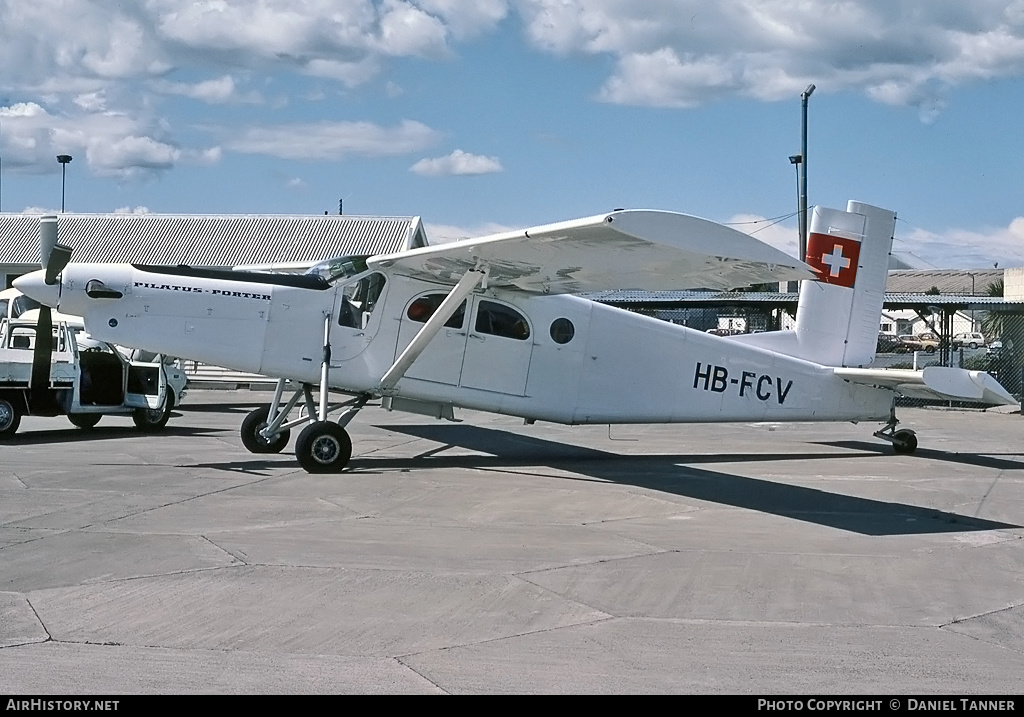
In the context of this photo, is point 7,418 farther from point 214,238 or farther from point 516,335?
point 214,238

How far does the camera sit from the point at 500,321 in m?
13.2

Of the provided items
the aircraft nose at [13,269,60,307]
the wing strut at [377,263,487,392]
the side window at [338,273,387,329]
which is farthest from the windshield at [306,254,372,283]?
the aircraft nose at [13,269,60,307]

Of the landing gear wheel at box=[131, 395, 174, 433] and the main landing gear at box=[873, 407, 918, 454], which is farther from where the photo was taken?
the landing gear wheel at box=[131, 395, 174, 433]

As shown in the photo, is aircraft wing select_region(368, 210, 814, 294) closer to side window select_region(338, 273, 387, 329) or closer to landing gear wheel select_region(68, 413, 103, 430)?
side window select_region(338, 273, 387, 329)

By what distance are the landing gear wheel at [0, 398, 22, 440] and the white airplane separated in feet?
14.0

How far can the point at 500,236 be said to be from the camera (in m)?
10.7

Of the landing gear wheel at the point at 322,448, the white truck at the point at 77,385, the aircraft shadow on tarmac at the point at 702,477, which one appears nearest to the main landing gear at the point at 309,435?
the landing gear wheel at the point at 322,448

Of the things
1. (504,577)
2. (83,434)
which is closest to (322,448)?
(504,577)

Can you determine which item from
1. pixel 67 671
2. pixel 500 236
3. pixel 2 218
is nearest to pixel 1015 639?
pixel 67 671

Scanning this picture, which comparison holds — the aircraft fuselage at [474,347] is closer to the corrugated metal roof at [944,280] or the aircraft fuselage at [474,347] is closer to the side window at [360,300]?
the side window at [360,300]

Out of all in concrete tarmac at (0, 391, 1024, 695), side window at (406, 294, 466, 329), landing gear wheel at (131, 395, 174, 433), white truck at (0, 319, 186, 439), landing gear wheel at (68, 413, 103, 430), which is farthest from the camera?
landing gear wheel at (131, 395, 174, 433)

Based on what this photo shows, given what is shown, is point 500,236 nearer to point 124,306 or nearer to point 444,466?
point 444,466

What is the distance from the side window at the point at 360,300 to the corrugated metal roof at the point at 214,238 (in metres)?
29.6

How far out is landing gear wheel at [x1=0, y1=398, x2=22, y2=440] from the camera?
51.0ft
